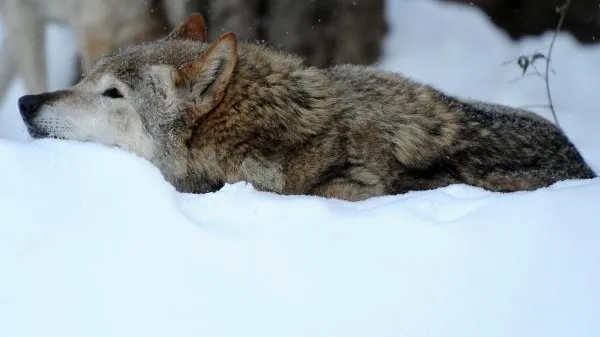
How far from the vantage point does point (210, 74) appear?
3885 millimetres

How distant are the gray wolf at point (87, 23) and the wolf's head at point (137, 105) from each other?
318 centimetres

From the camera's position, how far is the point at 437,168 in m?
3.97

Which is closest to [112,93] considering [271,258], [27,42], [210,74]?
[210,74]

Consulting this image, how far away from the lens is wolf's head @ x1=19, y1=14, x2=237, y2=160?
3926 millimetres

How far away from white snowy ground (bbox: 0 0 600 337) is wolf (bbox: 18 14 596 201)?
597 millimetres

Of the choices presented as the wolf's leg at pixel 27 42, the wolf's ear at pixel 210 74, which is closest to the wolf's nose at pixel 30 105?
the wolf's ear at pixel 210 74

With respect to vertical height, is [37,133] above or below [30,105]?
below

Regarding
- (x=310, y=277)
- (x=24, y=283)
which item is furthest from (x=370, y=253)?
(x=24, y=283)

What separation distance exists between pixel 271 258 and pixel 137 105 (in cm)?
138

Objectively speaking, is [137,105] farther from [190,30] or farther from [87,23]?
[87,23]

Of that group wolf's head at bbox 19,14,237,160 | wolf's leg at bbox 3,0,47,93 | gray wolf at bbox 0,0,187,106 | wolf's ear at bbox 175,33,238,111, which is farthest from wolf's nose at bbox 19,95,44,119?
wolf's leg at bbox 3,0,47,93

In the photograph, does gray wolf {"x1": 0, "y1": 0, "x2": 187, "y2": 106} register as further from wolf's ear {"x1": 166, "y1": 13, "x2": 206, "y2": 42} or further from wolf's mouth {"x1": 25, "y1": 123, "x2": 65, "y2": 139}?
wolf's mouth {"x1": 25, "y1": 123, "x2": 65, "y2": 139}

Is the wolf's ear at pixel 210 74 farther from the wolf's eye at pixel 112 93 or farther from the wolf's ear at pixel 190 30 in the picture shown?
the wolf's ear at pixel 190 30

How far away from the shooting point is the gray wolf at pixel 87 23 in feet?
23.3
